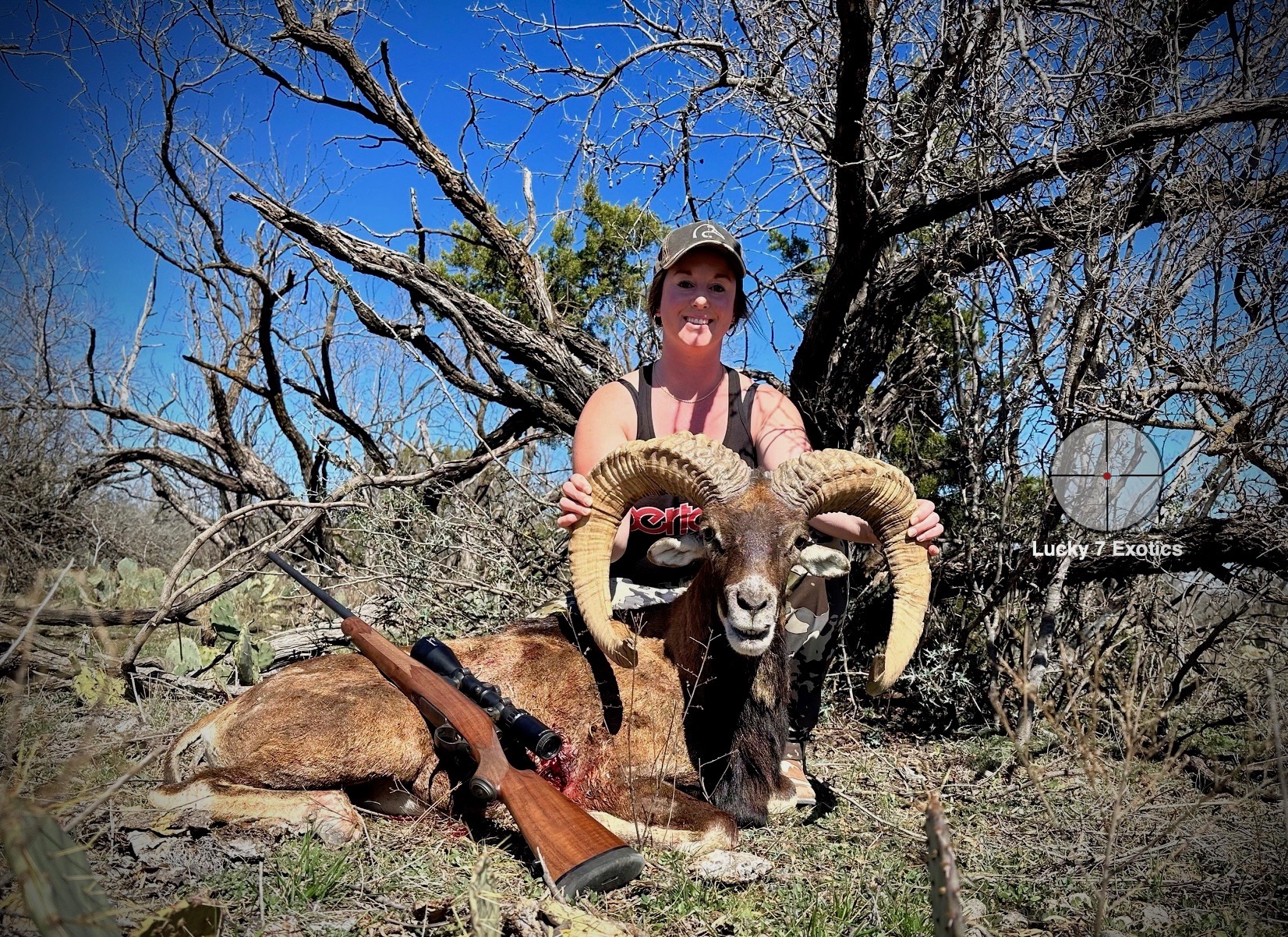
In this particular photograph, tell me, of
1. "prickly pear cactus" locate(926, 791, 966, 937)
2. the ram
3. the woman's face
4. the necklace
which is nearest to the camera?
"prickly pear cactus" locate(926, 791, 966, 937)

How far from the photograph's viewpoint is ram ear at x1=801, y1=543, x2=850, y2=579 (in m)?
4.33

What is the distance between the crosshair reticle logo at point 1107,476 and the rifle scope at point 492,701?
4055 mm

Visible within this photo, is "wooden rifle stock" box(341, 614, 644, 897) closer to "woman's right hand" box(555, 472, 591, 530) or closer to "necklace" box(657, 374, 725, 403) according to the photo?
"woman's right hand" box(555, 472, 591, 530)

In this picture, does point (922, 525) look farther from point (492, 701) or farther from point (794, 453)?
point (492, 701)

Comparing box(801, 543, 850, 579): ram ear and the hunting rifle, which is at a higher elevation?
box(801, 543, 850, 579): ram ear

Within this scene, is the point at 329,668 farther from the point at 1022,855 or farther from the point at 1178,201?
the point at 1178,201

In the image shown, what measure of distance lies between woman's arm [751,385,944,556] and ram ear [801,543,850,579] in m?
0.28

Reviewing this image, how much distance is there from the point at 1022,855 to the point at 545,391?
598 cm

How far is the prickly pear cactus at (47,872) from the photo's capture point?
5.38ft

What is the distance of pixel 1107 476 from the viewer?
5.52 meters

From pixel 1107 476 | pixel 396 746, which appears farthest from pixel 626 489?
pixel 1107 476

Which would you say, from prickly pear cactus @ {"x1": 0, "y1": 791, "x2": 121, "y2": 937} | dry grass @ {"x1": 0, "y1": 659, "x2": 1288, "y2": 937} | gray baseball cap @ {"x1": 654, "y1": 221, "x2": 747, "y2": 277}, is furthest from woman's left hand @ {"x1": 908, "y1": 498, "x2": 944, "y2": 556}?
prickly pear cactus @ {"x1": 0, "y1": 791, "x2": 121, "y2": 937}

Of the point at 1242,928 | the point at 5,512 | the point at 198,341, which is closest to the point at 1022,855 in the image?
the point at 1242,928

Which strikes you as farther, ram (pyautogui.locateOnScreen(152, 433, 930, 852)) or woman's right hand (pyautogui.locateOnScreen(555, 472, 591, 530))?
woman's right hand (pyautogui.locateOnScreen(555, 472, 591, 530))
